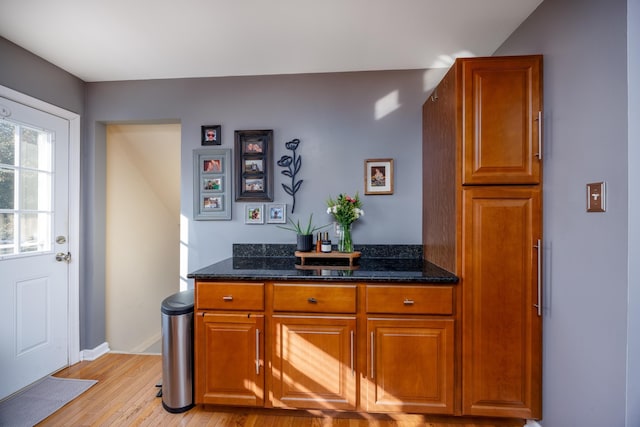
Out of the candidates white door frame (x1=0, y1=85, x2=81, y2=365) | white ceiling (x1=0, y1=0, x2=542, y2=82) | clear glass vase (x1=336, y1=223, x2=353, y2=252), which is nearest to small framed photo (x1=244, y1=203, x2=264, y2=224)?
clear glass vase (x1=336, y1=223, x2=353, y2=252)

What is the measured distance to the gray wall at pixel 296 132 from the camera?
2395 mm

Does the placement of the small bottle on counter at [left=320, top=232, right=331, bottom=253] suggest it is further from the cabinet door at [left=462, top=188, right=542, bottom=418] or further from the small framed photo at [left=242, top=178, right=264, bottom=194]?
the cabinet door at [left=462, top=188, right=542, bottom=418]

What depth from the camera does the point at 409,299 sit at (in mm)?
1726

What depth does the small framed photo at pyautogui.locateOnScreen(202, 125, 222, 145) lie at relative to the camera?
8.23 ft

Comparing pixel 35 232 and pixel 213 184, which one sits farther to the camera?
pixel 213 184

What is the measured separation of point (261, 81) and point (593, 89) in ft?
6.93

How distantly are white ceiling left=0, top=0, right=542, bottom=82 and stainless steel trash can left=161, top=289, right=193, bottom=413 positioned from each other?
1.75m

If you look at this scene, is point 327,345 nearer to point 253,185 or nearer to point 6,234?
point 253,185

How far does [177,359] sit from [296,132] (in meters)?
1.80

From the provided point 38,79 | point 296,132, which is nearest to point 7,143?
point 38,79

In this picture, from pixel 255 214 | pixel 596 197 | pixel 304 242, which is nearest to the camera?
pixel 596 197

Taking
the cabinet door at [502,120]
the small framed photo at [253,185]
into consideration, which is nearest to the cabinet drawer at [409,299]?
the cabinet door at [502,120]

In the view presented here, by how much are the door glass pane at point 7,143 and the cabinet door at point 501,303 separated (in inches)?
116

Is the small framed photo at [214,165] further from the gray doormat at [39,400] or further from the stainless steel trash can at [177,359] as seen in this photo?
the gray doormat at [39,400]
